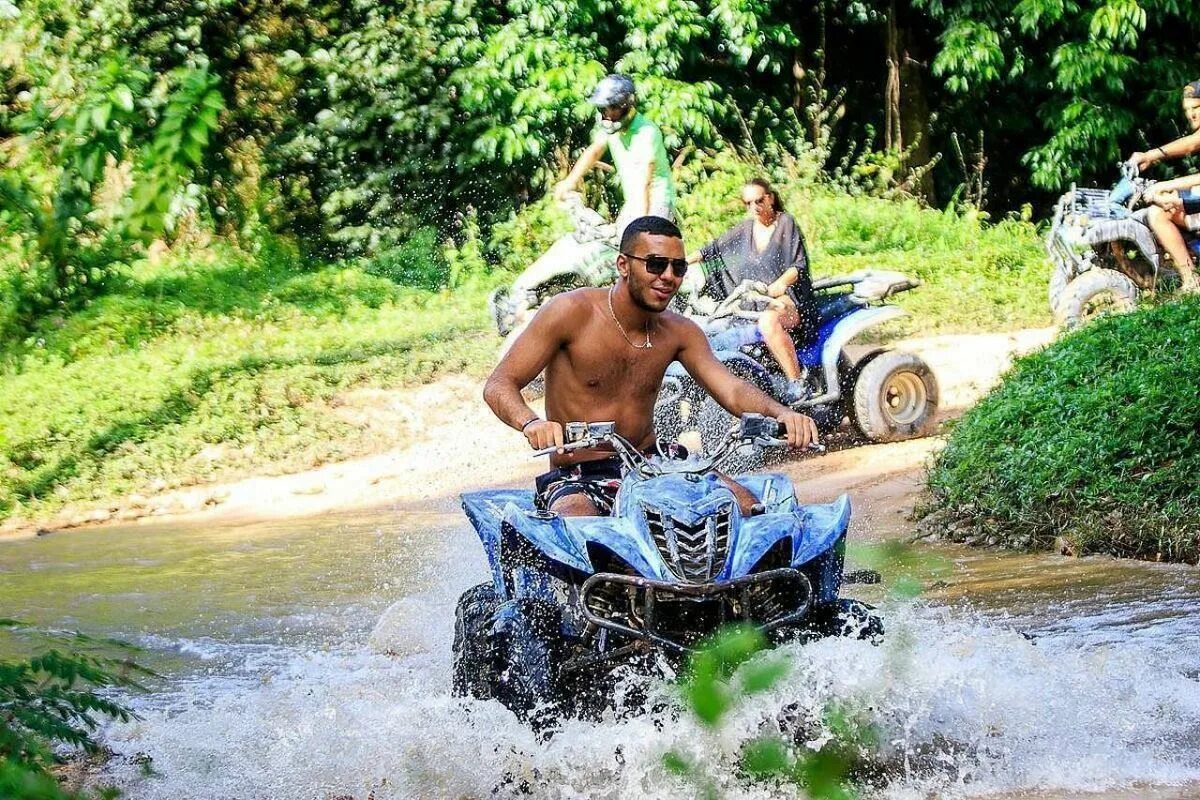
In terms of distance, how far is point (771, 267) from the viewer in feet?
34.7

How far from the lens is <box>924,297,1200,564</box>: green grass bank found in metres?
7.61

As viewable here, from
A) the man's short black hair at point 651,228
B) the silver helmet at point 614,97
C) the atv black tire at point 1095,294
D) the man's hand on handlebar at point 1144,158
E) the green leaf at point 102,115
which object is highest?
the silver helmet at point 614,97

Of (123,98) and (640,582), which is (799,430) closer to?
(640,582)

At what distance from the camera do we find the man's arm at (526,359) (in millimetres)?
5324

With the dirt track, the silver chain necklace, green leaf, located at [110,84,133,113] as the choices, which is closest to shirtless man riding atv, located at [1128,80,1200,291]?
the dirt track

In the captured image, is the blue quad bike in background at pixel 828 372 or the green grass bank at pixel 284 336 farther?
the green grass bank at pixel 284 336

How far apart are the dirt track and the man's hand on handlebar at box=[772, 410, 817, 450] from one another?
13.1ft

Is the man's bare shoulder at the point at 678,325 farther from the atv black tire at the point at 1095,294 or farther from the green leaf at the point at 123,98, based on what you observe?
the atv black tire at the point at 1095,294

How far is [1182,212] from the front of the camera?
12.6m

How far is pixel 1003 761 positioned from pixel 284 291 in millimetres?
12686

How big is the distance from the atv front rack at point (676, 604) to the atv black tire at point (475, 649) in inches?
16.3

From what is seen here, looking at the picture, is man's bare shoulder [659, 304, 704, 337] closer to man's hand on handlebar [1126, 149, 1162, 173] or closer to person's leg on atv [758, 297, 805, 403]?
person's leg on atv [758, 297, 805, 403]

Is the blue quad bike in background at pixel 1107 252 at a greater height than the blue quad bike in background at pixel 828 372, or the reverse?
the blue quad bike in background at pixel 1107 252

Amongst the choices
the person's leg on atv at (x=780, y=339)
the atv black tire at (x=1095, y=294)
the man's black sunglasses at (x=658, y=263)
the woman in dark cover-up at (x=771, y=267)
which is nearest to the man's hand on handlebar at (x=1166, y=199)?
the atv black tire at (x=1095, y=294)
